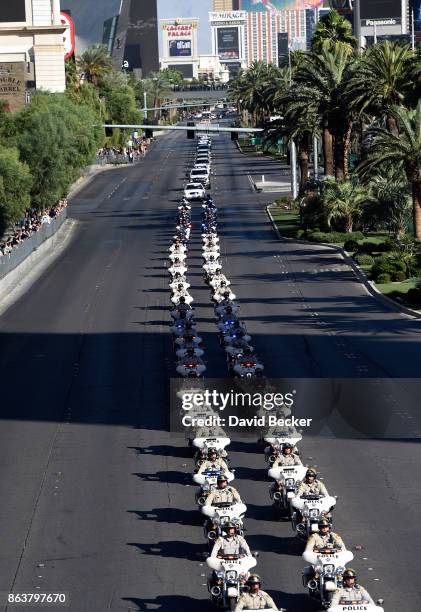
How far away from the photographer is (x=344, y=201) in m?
78.1

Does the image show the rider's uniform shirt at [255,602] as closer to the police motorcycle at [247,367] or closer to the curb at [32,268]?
the police motorcycle at [247,367]

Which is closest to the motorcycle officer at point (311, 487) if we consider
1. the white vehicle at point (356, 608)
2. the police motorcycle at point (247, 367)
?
Answer: the white vehicle at point (356, 608)

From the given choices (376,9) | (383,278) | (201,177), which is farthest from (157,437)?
(376,9)

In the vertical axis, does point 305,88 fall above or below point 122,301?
above

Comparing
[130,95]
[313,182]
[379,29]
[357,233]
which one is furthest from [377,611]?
[379,29]

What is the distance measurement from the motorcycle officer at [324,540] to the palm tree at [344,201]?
54.8 m

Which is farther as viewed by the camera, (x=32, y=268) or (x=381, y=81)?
(x=381, y=81)

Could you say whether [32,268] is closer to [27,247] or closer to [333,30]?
[27,247]

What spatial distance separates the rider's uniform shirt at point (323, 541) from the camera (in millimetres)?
22562

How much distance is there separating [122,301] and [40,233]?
63.9 feet

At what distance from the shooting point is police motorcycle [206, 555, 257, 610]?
21703 mm

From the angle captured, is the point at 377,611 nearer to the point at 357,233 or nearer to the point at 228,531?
the point at 228,531

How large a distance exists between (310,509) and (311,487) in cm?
78

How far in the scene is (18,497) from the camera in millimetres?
29531
